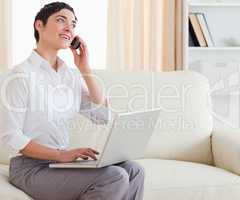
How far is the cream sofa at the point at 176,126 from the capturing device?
2545mm

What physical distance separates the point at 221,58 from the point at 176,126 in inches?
45.4

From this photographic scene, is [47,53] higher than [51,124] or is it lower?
higher

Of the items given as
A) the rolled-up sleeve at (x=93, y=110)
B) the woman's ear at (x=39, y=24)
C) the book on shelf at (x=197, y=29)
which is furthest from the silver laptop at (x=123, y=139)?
the book on shelf at (x=197, y=29)

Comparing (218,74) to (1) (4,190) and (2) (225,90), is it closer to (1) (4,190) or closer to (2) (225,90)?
(2) (225,90)

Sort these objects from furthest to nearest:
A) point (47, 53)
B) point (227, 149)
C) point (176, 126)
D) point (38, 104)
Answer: point (176, 126), point (227, 149), point (47, 53), point (38, 104)

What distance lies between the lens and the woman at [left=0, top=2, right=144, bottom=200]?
76.2 inches

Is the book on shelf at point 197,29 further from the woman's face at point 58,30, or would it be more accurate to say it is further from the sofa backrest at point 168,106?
the woman's face at point 58,30

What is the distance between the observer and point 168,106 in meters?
2.82

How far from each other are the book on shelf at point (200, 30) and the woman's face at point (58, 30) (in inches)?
62.9

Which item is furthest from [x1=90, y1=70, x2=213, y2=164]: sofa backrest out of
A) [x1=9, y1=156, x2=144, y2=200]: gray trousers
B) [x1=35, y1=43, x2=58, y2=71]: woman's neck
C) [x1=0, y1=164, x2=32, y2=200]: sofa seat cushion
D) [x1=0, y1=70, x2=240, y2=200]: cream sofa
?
[x1=0, y1=164, x2=32, y2=200]: sofa seat cushion

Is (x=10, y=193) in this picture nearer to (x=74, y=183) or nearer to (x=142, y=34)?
(x=74, y=183)

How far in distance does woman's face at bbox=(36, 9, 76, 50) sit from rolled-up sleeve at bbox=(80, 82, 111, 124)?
0.27 meters

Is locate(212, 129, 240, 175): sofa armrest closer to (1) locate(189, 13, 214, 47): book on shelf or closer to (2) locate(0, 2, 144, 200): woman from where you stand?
(2) locate(0, 2, 144, 200): woman

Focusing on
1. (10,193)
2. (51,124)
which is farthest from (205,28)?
(10,193)
